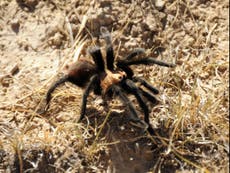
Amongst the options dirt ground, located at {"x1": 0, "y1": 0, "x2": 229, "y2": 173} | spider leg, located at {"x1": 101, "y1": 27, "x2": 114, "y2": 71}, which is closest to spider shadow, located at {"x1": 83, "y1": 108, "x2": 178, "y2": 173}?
dirt ground, located at {"x1": 0, "y1": 0, "x2": 229, "y2": 173}

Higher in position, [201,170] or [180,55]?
[180,55]

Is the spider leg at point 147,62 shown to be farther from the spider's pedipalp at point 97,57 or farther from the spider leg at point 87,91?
the spider leg at point 87,91

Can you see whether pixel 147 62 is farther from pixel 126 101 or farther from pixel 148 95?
pixel 126 101

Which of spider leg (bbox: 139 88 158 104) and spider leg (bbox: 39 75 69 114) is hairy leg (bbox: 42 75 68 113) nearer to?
spider leg (bbox: 39 75 69 114)

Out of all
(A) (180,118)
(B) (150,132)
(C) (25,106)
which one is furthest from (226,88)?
(C) (25,106)

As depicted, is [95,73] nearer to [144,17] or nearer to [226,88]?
[144,17]

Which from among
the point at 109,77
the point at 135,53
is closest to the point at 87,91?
the point at 109,77
